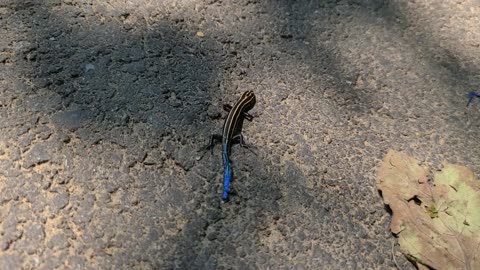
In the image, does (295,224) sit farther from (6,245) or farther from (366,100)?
(6,245)

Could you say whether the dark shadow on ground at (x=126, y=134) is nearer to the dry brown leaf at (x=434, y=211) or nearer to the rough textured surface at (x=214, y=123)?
the rough textured surface at (x=214, y=123)

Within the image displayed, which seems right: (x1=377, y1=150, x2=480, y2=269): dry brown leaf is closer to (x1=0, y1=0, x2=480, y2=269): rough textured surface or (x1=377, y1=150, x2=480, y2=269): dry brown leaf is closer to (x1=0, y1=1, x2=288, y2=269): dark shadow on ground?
(x1=0, y1=0, x2=480, y2=269): rough textured surface

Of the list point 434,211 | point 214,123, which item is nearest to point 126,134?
point 214,123

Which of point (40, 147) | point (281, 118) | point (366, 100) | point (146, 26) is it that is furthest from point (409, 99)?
point (40, 147)

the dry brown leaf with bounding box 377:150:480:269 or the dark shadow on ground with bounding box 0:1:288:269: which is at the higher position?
the dry brown leaf with bounding box 377:150:480:269

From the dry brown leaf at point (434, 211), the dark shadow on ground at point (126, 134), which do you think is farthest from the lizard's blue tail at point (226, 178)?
the dry brown leaf at point (434, 211)

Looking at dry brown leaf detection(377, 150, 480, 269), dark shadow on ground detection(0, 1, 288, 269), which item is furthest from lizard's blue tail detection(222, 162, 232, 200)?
dry brown leaf detection(377, 150, 480, 269)
